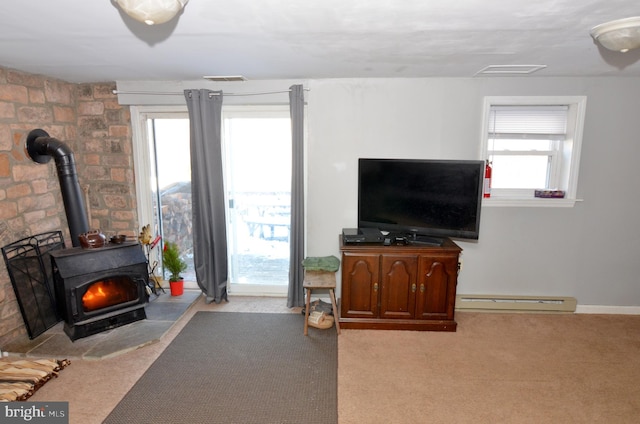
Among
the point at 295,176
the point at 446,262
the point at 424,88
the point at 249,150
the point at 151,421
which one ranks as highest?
the point at 424,88

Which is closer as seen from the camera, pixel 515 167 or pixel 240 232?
pixel 515 167

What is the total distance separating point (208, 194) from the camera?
11.3 ft

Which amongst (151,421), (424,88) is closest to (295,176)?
(424,88)

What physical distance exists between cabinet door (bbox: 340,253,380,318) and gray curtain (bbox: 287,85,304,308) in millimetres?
580

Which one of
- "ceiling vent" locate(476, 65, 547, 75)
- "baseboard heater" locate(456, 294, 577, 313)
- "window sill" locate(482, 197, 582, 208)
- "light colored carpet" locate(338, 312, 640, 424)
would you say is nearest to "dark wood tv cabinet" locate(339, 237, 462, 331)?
"light colored carpet" locate(338, 312, 640, 424)

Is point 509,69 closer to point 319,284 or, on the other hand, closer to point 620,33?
point 620,33

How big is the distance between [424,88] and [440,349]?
88.2 inches

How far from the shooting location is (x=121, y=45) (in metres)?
2.25

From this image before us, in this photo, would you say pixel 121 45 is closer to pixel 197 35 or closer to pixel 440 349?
pixel 197 35

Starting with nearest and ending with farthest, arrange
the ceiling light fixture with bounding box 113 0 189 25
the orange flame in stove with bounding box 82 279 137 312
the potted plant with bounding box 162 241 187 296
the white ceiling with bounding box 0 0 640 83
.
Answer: the ceiling light fixture with bounding box 113 0 189 25 → the white ceiling with bounding box 0 0 640 83 → the orange flame in stove with bounding box 82 279 137 312 → the potted plant with bounding box 162 241 187 296

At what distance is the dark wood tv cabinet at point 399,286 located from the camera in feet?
10.00

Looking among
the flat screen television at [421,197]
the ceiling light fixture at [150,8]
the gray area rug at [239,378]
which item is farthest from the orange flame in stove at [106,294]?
the ceiling light fixture at [150,8]

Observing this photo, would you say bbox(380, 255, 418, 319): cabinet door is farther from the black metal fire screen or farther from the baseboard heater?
the black metal fire screen

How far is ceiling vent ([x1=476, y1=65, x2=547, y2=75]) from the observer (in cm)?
277
